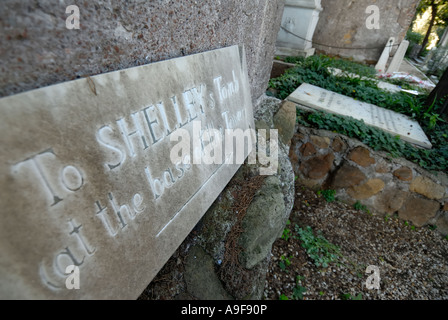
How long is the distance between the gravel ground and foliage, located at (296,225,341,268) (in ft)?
0.14

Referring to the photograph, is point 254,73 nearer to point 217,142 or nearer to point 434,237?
point 217,142

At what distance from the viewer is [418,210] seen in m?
2.83

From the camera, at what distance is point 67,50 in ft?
2.34

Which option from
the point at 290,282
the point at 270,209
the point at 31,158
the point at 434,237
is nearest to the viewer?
the point at 31,158

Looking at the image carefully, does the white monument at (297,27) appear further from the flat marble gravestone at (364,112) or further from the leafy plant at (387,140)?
the leafy plant at (387,140)

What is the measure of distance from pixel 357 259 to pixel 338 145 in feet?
4.26

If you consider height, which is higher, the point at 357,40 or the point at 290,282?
the point at 357,40

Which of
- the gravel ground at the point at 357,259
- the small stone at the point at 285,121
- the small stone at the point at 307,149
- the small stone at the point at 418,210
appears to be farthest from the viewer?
the small stone at the point at 307,149

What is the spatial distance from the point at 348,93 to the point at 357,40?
3.55 metres

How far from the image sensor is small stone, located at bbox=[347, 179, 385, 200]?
9.27 feet

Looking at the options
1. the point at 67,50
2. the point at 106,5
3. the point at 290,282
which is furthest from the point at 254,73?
the point at 290,282

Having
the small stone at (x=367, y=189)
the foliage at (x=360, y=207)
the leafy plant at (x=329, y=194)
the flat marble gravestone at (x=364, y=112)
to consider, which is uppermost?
the flat marble gravestone at (x=364, y=112)

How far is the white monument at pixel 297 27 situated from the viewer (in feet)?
14.9

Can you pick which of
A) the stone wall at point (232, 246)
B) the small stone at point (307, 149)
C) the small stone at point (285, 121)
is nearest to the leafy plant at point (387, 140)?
the small stone at point (307, 149)
